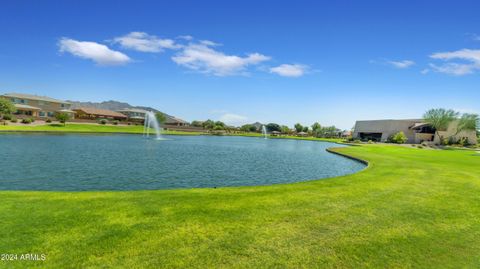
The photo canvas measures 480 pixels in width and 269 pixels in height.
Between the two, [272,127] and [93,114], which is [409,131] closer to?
[272,127]

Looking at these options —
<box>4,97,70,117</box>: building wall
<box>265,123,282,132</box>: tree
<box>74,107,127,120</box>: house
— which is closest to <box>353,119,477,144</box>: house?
<box>265,123,282,132</box>: tree

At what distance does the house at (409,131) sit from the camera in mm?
77250

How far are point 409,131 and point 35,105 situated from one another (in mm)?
108805

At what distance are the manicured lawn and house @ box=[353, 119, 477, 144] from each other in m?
80.6

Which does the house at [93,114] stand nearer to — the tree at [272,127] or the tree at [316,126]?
the tree at [272,127]

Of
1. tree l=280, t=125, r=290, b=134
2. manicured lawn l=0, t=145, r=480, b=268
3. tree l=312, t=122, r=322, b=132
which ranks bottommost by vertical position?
manicured lawn l=0, t=145, r=480, b=268

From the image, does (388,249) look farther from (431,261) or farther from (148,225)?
(148,225)

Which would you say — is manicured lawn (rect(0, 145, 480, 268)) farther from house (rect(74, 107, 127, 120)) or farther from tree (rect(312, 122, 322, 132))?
tree (rect(312, 122, 322, 132))

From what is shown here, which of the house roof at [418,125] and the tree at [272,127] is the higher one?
the house roof at [418,125]

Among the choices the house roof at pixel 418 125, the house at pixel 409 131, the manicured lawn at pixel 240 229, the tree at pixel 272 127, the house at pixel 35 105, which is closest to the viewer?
the manicured lawn at pixel 240 229

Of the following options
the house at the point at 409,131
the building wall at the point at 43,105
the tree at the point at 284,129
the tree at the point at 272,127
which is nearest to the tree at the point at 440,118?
the house at the point at 409,131

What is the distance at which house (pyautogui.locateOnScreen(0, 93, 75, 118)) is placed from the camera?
7416cm

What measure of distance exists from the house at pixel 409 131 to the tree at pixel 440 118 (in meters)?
1.22

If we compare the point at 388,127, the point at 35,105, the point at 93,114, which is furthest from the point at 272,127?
the point at 35,105
